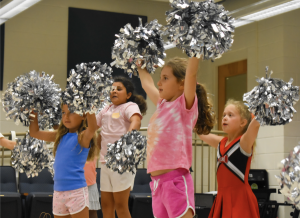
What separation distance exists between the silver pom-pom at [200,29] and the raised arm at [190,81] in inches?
3.3

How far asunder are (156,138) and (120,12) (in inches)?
212

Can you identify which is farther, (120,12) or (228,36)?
(120,12)

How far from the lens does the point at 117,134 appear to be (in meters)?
3.08

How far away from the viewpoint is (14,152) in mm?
3021

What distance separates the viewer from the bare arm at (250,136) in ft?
8.62

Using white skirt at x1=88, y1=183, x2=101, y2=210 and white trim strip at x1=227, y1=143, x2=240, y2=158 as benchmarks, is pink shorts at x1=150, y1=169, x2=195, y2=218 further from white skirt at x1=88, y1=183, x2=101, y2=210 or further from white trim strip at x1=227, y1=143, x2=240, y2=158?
white skirt at x1=88, y1=183, x2=101, y2=210

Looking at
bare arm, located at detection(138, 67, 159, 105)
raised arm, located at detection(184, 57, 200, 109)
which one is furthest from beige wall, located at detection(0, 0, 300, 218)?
raised arm, located at detection(184, 57, 200, 109)

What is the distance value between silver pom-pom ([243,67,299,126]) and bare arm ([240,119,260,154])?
0.64ft

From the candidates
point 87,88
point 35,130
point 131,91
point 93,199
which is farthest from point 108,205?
point 87,88

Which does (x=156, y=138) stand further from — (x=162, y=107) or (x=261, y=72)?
(x=261, y=72)

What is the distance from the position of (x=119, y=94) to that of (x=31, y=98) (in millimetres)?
712

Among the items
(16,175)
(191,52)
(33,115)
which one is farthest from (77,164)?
(16,175)

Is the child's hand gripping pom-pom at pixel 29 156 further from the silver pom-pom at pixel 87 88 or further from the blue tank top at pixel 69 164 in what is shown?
the silver pom-pom at pixel 87 88

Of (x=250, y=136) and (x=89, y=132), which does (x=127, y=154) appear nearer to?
(x=89, y=132)
